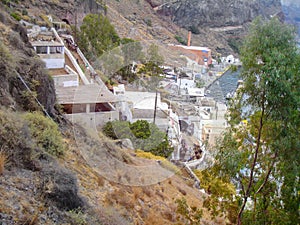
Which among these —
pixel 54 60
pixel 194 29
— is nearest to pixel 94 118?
pixel 54 60

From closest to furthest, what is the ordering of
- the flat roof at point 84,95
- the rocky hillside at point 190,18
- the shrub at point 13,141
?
the shrub at point 13,141
the flat roof at point 84,95
the rocky hillside at point 190,18

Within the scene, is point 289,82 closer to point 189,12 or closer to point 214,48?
point 214,48

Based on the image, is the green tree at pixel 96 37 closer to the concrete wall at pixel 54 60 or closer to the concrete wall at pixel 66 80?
the concrete wall at pixel 54 60

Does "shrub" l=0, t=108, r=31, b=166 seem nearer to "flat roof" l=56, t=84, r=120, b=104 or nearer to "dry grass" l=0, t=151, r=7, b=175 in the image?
"dry grass" l=0, t=151, r=7, b=175

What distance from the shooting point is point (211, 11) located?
2502 inches

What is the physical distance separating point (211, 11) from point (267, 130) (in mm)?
61750

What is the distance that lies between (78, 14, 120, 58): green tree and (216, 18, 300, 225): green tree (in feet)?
46.4

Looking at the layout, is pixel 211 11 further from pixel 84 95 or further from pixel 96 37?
pixel 84 95

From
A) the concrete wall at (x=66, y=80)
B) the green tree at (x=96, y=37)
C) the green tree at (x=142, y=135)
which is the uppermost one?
the green tree at (x=96, y=37)

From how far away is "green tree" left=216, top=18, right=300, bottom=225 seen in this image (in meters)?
4.29

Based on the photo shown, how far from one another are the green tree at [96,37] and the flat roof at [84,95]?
8614mm

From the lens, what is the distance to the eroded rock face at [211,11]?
59.5 meters

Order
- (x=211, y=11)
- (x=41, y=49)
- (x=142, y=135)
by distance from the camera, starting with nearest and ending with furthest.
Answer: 1. (x=142, y=135)
2. (x=41, y=49)
3. (x=211, y=11)

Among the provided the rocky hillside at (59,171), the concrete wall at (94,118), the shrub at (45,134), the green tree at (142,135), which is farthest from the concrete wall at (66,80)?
the shrub at (45,134)
